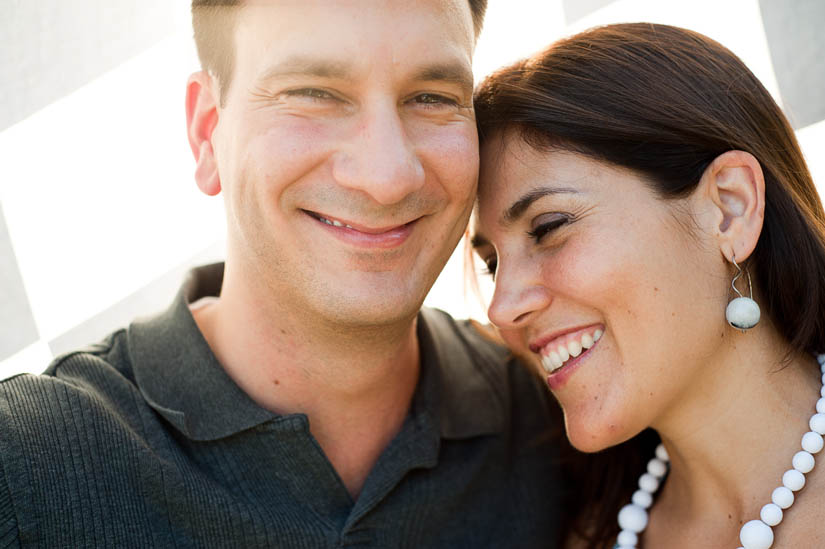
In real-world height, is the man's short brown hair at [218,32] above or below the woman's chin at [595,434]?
above

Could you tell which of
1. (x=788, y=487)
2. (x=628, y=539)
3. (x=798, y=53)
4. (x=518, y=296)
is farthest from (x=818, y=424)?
(x=798, y=53)

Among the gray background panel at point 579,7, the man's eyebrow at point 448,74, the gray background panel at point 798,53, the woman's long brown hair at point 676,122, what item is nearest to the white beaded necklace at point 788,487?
the woman's long brown hair at point 676,122

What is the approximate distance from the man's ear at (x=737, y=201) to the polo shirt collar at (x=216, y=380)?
758 mm

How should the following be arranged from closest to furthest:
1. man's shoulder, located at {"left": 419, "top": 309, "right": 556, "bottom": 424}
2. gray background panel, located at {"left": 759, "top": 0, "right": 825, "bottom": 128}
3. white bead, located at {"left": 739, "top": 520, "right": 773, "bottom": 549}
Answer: white bead, located at {"left": 739, "top": 520, "right": 773, "bottom": 549} < man's shoulder, located at {"left": 419, "top": 309, "right": 556, "bottom": 424} < gray background panel, located at {"left": 759, "top": 0, "right": 825, "bottom": 128}

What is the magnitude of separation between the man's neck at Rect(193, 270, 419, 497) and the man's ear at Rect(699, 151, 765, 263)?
28.6 inches

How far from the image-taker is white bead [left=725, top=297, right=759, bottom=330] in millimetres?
1688

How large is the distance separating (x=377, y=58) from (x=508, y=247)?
21.2 inches

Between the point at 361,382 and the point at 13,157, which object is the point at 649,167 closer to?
the point at 361,382

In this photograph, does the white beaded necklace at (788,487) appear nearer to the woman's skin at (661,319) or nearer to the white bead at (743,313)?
the woman's skin at (661,319)

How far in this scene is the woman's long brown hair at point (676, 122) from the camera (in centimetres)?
172

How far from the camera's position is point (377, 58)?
162 centimetres

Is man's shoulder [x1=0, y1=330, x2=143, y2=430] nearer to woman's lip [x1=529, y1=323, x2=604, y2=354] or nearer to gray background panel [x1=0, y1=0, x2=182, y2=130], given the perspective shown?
gray background panel [x1=0, y1=0, x2=182, y2=130]

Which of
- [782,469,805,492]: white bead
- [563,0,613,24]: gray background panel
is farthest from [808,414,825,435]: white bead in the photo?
[563,0,613,24]: gray background panel

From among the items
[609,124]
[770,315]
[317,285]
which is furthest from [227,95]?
[770,315]
